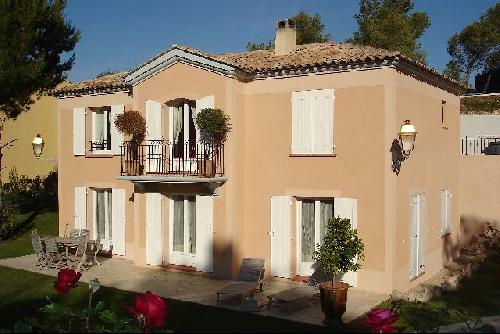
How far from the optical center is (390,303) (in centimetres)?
1185

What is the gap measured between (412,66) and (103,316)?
946cm

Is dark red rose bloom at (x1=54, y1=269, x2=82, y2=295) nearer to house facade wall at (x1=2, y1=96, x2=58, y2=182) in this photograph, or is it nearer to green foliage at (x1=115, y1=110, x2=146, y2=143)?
green foliage at (x1=115, y1=110, x2=146, y2=143)

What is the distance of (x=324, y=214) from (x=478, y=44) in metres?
50.4

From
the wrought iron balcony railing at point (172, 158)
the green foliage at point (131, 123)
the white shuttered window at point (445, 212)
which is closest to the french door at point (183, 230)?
the wrought iron balcony railing at point (172, 158)

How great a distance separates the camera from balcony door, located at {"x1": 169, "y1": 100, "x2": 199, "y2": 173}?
15.1 m

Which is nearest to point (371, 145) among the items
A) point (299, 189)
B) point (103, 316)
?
point (299, 189)

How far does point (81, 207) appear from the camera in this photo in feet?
59.7

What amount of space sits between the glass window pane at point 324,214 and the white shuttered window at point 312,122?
1331 mm

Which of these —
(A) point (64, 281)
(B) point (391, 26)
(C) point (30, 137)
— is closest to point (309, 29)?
(B) point (391, 26)

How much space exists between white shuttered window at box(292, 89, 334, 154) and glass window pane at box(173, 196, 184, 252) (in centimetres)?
377

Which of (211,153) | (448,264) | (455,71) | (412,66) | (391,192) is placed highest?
(455,71)

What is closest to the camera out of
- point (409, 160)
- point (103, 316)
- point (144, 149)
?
point (103, 316)

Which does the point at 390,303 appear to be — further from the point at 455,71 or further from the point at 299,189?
the point at 455,71

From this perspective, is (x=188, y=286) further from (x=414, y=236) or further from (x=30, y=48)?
(x=30, y=48)
